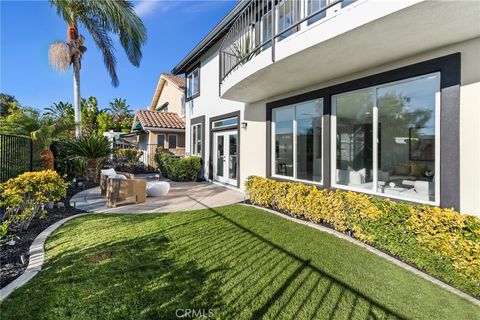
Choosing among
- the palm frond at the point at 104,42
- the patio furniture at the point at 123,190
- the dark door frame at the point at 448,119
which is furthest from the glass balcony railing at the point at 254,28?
the palm frond at the point at 104,42

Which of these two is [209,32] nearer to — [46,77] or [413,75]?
[413,75]

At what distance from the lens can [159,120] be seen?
17.8m

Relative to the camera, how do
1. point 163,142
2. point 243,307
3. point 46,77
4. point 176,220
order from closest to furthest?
point 243,307 → point 176,220 → point 46,77 → point 163,142

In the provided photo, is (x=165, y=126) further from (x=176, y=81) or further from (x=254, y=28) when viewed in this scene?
(x=254, y=28)

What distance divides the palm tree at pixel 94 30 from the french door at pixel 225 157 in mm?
7097

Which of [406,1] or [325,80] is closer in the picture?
[406,1]

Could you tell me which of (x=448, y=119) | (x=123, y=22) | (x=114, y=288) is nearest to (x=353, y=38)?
(x=448, y=119)

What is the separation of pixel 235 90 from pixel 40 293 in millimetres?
6571

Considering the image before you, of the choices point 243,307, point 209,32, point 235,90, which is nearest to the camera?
point 243,307

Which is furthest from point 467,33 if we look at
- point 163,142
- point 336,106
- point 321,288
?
point 163,142

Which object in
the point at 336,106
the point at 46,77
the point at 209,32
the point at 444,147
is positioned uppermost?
the point at 209,32

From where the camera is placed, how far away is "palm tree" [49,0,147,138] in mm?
12352

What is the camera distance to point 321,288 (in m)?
3.28

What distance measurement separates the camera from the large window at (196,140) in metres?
13.9
